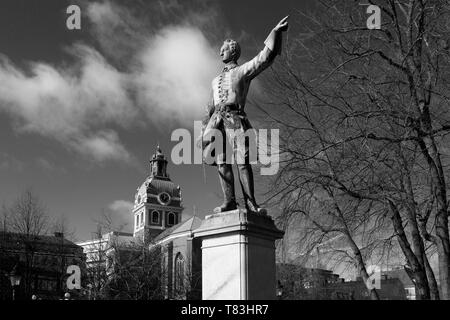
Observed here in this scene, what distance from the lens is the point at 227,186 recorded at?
713 cm

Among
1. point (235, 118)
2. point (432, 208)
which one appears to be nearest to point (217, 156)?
point (235, 118)

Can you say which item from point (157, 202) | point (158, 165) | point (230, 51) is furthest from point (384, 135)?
point (158, 165)

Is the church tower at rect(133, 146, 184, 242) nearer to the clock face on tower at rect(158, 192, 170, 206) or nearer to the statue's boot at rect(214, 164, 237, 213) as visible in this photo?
the clock face on tower at rect(158, 192, 170, 206)

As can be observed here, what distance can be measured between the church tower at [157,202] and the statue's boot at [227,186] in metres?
100

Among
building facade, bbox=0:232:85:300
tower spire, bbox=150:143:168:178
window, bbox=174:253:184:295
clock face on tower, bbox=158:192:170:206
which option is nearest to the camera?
building facade, bbox=0:232:85:300

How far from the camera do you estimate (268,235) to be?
679cm

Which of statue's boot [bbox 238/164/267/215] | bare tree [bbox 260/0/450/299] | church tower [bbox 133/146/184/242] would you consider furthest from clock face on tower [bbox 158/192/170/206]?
statue's boot [bbox 238/164/267/215]

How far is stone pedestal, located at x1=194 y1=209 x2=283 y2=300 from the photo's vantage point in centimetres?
638

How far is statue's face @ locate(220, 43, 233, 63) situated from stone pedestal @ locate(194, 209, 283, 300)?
2348 millimetres

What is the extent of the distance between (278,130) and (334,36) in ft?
10.9

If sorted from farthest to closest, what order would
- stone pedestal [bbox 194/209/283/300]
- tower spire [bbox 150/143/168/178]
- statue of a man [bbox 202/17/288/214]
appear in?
tower spire [bbox 150/143/168/178] → statue of a man [bbox 202/17/288/214] → stone pedestal [bbox 194/209/283/300]

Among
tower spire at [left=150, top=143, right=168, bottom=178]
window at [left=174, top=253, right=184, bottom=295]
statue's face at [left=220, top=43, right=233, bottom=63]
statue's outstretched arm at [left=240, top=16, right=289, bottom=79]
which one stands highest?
tower spire at [left=150, top=143, right=168, bottom=178]

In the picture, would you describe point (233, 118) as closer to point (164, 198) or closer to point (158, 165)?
point (164, 198)
